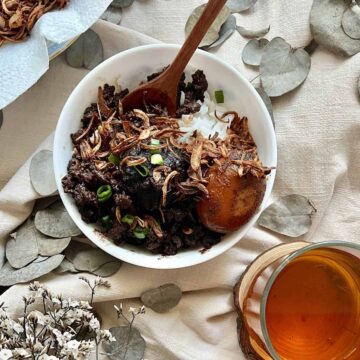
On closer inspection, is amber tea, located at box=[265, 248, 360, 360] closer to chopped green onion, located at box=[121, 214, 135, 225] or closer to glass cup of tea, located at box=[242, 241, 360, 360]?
glass cup of tea, located at box=[242, 241, 360, 360]

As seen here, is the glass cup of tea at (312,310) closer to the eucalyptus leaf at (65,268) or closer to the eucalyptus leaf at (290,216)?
the eucalyptus leaf at (290,216)

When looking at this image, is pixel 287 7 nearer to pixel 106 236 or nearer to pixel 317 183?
pixel 317 183

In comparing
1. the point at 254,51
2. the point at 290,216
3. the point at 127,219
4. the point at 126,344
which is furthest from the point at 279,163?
the point at 126,344

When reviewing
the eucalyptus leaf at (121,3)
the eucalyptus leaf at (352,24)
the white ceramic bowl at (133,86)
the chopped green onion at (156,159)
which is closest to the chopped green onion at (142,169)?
the chopped green onion at (156,159)

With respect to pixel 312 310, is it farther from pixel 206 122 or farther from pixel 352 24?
pixel 352 24

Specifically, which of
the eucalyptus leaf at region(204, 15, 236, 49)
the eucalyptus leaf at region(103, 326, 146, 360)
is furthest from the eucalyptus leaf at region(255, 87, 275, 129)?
the eucalyptus leaf at region(103, 326, 146, 360)

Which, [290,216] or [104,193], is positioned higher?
[104,193]
